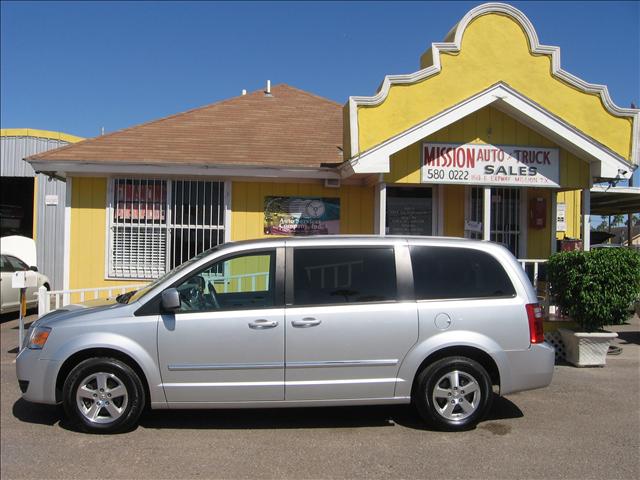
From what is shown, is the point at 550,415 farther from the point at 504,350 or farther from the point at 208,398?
the point at 208,398

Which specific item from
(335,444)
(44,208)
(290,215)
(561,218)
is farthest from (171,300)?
(44,208)

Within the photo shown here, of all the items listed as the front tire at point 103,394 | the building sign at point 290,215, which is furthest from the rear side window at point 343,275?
the building sign at point 290,215

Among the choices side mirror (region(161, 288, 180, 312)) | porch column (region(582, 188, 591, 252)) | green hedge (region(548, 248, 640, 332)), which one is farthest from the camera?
porch column (region(582, 188, 591, 252))

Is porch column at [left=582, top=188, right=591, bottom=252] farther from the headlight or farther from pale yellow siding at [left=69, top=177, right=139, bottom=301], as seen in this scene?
pale yellow siding at [left=69, top=177, right=139, bottom=301]

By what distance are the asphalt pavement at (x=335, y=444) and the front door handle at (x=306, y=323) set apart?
3.26ft

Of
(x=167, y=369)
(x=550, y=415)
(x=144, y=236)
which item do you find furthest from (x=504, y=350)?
(x=144, y=236)

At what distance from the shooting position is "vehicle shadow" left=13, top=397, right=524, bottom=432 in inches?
205

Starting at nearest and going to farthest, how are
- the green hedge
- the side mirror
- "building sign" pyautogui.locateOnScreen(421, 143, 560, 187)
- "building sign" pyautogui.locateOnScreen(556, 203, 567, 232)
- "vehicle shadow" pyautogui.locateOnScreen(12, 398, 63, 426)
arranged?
the side mirror < "vehicle shadow" pyautogui.locateOnScreen(12, 398, 63, 426) < the green hedge < "building sign" pyautogui.locateOnScreen(421, 143, 560, 187) < "building sign" pyautogui.locateOnScreen(556, 203, 567, 232)

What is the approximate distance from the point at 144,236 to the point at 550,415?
698 cm

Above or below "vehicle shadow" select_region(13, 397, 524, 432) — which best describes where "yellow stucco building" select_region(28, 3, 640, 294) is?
above

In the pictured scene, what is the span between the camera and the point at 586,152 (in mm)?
8555

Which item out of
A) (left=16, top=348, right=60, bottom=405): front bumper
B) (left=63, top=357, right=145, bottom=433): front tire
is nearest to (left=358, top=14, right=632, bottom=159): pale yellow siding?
(left=63, top=357, right=145, bottom=433): front tire

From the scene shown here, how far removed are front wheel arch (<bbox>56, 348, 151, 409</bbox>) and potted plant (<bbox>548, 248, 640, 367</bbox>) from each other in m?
5.61

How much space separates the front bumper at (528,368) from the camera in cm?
510
